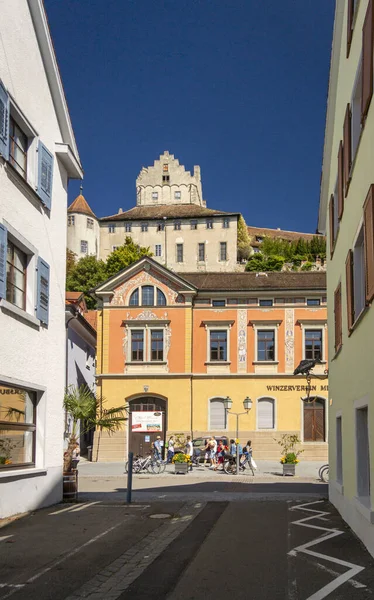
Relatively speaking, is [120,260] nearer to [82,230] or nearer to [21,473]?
[82,230]

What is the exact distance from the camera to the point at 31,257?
15852 millimetres

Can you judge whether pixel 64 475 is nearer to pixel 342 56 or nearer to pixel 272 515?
pixel 272 515

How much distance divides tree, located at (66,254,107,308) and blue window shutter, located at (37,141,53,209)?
67363 mm

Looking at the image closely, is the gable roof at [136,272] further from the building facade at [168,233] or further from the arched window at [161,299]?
the building facade at [168,233]

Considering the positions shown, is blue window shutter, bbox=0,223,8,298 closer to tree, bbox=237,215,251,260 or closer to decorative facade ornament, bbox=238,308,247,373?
decorative facade ornament, bbox=238,308,247,373

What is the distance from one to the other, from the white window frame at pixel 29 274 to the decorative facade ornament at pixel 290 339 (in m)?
28.8

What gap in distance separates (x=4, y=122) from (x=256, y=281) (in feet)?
106

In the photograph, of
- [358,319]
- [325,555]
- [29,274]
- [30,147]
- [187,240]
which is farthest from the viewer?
[187,240]

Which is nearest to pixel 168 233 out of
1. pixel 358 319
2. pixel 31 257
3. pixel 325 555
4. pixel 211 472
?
pixel 211 472

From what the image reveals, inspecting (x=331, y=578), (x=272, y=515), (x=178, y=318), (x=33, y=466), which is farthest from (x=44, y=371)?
Answer: (x=178, y=318)

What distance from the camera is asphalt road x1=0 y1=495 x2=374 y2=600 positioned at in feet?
27.1

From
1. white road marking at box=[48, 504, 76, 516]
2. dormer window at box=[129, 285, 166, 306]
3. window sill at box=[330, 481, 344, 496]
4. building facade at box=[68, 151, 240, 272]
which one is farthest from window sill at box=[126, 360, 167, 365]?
building facade at box=[68, 151, 240, 272]

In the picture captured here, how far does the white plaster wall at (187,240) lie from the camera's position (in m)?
102

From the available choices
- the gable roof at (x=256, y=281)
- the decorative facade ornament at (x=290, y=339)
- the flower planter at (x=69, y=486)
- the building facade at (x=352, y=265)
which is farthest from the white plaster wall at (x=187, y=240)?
the flower planter at (x=69, y=486)
